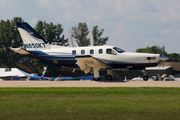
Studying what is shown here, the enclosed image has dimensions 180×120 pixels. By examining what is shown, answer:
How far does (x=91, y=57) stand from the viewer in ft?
60.4

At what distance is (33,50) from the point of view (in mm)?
23516

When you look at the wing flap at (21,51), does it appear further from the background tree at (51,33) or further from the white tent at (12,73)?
the background tree at (51,33)

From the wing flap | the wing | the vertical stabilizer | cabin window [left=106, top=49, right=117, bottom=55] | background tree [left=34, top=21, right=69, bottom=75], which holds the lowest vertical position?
the wing

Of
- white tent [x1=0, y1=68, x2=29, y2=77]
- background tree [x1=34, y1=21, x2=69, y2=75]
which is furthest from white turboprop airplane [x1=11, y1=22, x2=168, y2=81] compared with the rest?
background tree [x1=34, y1=21, x2=69, y2=75]

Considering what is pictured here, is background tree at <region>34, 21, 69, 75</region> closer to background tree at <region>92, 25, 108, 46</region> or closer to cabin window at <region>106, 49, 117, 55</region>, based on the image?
background tree at <region>92, 25, 108, 46</region>

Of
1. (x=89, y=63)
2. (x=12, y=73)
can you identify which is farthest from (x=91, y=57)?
(x=12, y=73)

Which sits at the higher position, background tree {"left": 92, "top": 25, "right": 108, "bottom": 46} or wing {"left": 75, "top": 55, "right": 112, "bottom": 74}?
background tree {"left": 92, "top": 25, "right": 108, "bottom": 46}

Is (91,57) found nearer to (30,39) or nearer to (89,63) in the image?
(89,63)

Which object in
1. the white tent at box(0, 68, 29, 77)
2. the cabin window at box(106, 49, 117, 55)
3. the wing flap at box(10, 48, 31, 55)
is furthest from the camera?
the white tent at box(0, 68, 29, 77)

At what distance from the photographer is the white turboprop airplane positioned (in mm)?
19642

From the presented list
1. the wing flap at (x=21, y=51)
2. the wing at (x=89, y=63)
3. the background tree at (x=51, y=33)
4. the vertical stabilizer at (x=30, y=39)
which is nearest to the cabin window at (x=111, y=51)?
the wing at (x=89, y=63)

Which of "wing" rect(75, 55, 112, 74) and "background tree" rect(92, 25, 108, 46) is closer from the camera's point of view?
"wing" rect(75, 55, 112, 74)

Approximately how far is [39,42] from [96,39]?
Result: 29819 mm

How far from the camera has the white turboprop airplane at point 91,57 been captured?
19642 millimetres
